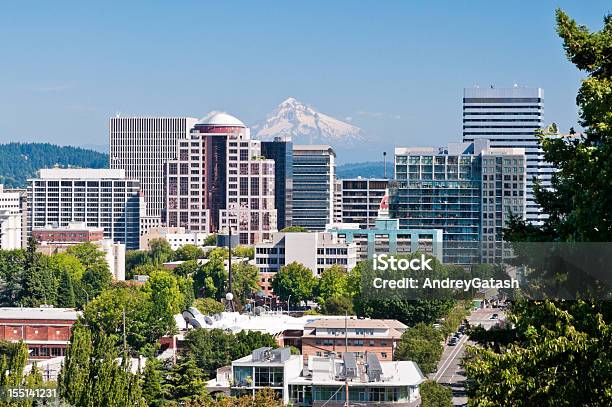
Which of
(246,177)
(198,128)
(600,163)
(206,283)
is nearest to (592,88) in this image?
(600,163)

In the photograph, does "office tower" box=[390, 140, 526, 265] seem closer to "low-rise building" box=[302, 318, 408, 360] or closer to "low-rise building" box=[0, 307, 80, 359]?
"low-rise building" box=[0, 307, 80, 359]

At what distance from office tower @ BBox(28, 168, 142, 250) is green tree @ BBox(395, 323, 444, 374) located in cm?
9259

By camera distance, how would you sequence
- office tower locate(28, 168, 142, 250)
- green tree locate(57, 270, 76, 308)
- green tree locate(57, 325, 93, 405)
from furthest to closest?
office tower locate(28, 168, 142, 250) → green tree locate(57, 270, 76, 308) → green tree locate(57, 325, 93, 405)

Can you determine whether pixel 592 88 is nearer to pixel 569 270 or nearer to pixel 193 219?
pixel 569 270

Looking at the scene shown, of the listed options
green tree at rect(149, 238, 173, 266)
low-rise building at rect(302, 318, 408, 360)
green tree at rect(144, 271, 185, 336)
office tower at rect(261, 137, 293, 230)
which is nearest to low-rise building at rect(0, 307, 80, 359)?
green tree at rect(144, 271, 185, 336)

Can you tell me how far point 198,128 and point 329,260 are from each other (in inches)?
2299

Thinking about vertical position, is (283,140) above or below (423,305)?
above

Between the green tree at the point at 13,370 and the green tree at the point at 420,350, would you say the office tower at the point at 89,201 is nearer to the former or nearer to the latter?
the green tree at the point at 420,350

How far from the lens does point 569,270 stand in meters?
14.4

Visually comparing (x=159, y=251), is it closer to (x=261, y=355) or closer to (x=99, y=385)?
(x=261, y=355)

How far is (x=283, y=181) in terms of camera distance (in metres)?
144

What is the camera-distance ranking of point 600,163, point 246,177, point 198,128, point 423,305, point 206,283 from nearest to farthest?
point 600,163
point 423,305
point 206,283
point 246,177
point 198,128

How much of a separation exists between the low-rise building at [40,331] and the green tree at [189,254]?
156 feet

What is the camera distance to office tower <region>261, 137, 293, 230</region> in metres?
144
